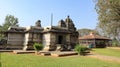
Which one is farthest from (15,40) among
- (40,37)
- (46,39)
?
(46,39)

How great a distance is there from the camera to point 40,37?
31.5m

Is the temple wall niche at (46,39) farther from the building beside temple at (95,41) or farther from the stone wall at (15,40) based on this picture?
the building beside temple at (95,41)

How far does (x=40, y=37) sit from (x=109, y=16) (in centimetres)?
1304

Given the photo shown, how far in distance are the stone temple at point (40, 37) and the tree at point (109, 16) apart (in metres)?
7.08

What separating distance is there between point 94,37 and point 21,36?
2136 centimetres

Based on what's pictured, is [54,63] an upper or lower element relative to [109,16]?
lower

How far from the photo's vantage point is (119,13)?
968 inches

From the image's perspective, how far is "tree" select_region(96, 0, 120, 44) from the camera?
2439 centimetres

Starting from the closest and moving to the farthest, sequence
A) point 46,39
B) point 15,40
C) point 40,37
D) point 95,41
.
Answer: point 46,39 < point 15,40 < point 40,37 < point 95,41

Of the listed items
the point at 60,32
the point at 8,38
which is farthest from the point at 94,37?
the point at 8,38

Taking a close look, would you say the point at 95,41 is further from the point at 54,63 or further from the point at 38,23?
the point at 54,63

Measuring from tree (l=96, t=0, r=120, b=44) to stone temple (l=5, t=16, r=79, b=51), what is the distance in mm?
7084

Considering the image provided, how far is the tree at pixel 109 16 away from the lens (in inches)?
960

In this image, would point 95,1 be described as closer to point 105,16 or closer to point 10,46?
point 105,16
